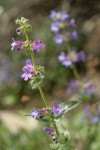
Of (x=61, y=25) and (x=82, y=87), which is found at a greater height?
(x=61, y=25)

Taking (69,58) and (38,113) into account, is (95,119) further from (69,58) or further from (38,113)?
(38,113)

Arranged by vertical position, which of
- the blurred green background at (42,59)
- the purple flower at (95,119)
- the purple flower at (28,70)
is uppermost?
the blurred green background at (42,59)

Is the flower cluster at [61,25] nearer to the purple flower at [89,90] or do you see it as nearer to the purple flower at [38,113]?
the purple flower at [89,90]

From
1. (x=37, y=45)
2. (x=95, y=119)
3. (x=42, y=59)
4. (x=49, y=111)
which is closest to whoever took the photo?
(x=37, y=45)

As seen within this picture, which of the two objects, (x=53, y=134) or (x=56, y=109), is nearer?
(x=56, y=109)

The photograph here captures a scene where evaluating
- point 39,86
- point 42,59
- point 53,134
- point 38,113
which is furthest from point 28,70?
point 42,59

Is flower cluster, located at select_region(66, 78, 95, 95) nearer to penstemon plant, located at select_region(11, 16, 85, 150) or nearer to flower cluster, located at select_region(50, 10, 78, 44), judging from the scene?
flower cluster, located at select_region(50, 10, 78, 44)

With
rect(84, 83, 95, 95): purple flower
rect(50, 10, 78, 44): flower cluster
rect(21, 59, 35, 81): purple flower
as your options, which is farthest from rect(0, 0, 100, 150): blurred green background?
rect(21, 59, 35, 81): purple flower

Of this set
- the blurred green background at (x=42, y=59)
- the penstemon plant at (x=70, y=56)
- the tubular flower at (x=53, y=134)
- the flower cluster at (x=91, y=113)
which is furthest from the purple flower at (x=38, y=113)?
the blurred green background at (x=42, y=59)
